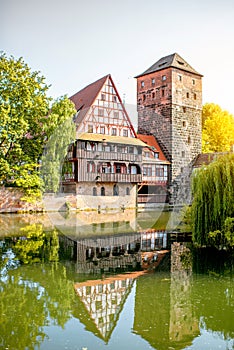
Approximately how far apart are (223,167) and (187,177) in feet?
76.7

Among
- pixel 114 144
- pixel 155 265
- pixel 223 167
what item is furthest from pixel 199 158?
pixel 155 265

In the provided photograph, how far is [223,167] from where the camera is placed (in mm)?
11422

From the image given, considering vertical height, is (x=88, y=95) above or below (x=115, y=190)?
Result: above

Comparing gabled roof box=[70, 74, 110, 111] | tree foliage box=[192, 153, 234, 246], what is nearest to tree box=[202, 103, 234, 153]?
gabled roof box=[70, 74, 110, 111]

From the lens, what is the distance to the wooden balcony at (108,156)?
89.2ft

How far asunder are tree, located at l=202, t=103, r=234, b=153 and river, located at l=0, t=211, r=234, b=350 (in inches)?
1133

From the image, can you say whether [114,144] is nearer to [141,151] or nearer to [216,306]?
[141,151]

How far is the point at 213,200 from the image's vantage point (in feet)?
37.2

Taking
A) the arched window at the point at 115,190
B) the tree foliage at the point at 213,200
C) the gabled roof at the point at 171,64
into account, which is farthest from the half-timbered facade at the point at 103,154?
the tree foliage at the point at 213,200

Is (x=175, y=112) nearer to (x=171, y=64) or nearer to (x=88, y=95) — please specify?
(x=171, y=64)

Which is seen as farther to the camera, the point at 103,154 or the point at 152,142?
the point at 152,142

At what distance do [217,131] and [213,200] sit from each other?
30203mm

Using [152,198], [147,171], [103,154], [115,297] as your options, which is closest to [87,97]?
[103,154]

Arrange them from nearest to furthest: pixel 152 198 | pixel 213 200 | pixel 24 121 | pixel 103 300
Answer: pixel 103 300 → pixel 213 200 → pixel 24 121 → pixel 152 198
